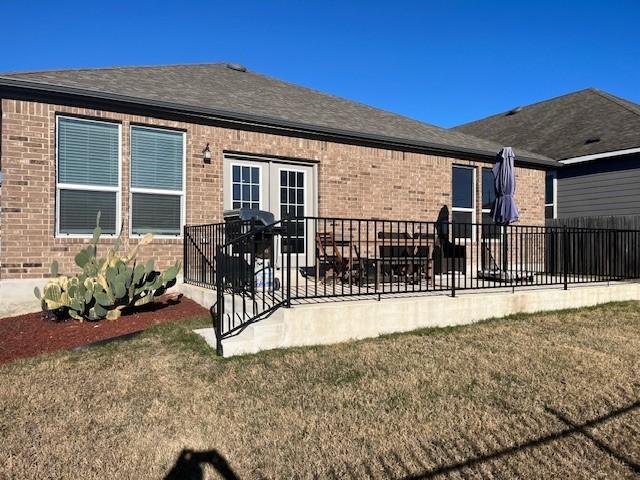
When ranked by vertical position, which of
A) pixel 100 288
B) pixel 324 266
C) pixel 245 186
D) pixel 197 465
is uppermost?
pixel 245 186

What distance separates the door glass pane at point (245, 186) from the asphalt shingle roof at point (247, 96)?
1.07m

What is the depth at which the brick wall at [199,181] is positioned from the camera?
6781 millimetres

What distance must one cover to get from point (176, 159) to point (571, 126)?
13.6m

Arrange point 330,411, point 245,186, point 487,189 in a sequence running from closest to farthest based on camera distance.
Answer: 1. point 330,411
2. point 245,186
3. point 487,189

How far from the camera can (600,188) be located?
13.0 m

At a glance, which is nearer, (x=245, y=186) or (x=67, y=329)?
(x=67, y=329)

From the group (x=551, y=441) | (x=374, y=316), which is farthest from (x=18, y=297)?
(x=551, y=441)

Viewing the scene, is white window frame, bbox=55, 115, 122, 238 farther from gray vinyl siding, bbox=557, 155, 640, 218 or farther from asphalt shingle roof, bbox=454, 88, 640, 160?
gray vinyl siding, bbox=557, 155, 640, 218

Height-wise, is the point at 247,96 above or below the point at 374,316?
above

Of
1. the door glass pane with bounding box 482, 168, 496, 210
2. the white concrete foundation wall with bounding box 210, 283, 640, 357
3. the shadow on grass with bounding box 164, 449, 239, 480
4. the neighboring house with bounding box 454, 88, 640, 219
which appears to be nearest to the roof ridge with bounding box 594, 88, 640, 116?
the neighboring house with bounding box 454, 88, 640, 219

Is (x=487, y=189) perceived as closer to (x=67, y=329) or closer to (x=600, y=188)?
(x=600, y=188)

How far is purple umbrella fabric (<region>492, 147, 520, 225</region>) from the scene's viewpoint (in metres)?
8.51

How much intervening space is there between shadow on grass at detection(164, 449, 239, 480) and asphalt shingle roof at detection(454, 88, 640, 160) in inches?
517

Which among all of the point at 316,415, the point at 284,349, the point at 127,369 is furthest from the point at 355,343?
the point at 127,369
